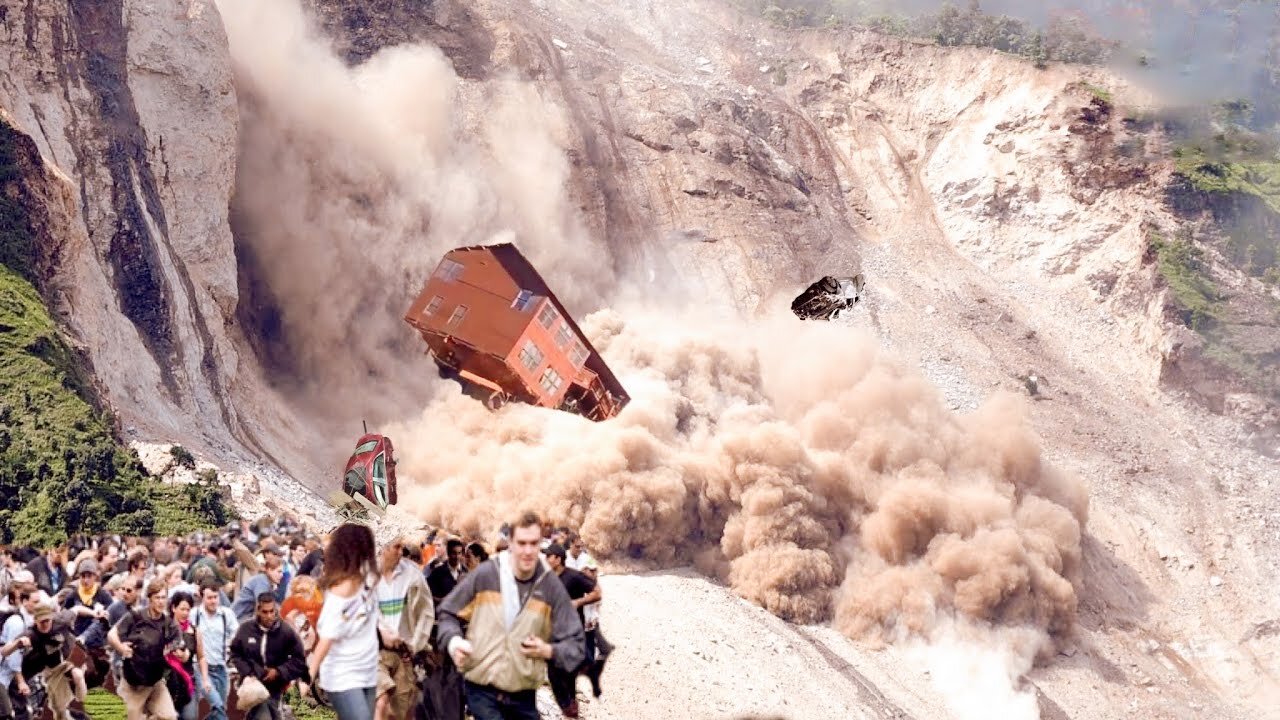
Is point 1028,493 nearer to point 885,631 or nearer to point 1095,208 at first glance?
point 885,631

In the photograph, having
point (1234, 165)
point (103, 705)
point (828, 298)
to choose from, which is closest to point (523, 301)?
point (828, 298)

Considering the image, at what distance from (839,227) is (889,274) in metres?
3.35

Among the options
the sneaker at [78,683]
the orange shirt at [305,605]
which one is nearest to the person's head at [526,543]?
the orange shirt at [305,605]

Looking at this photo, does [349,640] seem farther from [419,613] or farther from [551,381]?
[551,381]

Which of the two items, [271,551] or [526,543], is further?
[271,551]

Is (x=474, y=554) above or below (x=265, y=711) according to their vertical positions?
above

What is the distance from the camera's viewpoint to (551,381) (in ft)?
121

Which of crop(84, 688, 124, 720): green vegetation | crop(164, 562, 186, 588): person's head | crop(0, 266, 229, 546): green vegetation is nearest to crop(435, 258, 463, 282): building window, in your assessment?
crop(0, 266, 229, 546): green vegetation

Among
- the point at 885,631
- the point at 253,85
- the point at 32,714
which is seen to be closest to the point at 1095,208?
the point at 885,631

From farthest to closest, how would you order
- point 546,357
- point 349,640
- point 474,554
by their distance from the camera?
point 546,357, point 474,554, point 349,640

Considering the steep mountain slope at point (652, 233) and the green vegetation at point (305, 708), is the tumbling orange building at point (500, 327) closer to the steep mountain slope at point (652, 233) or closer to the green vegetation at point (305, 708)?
the steep mountain slope at point (652, 233)

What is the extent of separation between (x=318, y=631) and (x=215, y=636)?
10.7 feet

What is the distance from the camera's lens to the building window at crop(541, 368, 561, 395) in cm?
3666

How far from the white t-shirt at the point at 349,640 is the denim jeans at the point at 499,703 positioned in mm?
875
